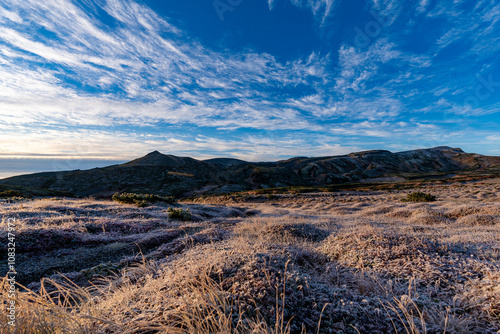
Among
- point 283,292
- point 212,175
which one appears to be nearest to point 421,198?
point 283,292

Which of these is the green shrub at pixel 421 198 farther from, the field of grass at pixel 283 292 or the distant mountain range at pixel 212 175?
the distant mountain range at pixel 212 175

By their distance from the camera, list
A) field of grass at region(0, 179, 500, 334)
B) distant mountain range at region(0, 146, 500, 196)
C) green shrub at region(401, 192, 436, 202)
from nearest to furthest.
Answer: field of grass at region(0, 179, 500, 334)
green shrub at region(401, 192, 436, 202)
distant mountain range at region(0, 146, 500, 196)

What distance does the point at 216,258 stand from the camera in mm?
4242

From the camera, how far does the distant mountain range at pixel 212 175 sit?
221 feet

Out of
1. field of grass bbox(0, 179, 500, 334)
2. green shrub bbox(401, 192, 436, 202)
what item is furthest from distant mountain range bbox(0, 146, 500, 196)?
field of grass bbox(0, 179, 500, 334)

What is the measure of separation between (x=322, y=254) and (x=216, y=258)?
10.8ft

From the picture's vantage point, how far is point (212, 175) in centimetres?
8862

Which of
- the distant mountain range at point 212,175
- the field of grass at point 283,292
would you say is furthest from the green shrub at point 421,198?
the distant mountain range at point 212,175

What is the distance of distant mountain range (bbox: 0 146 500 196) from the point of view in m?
67.5

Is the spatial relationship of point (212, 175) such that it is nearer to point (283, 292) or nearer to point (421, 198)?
point (421, 198)

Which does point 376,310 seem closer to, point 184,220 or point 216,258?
point 216,258

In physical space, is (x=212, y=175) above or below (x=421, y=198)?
below

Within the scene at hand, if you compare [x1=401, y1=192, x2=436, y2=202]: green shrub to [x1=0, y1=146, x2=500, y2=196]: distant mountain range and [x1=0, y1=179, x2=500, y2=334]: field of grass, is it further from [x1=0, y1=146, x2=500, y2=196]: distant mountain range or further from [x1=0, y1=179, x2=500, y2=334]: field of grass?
[x1=0, y1=146, x2=500, y2=196]: distant mountain range

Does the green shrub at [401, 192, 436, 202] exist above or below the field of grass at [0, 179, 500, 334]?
below
